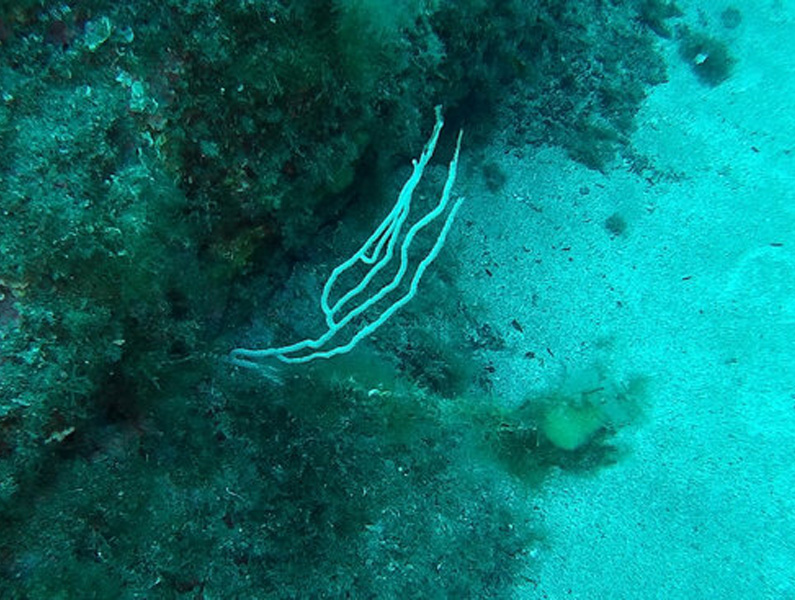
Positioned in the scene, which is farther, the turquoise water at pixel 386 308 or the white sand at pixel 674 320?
the white sand at pixel 674 320

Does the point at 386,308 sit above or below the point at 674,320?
above

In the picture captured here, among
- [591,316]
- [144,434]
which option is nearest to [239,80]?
[144,434]

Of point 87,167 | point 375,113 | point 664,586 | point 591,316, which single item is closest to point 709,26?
point 591,316

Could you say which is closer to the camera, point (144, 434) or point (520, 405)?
point (144, 434)

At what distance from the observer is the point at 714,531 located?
381 centimetres

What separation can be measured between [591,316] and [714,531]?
5.72 feet

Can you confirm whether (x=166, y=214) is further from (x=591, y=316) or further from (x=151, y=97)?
(x=591, y=316)

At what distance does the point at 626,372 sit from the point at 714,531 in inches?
47.8

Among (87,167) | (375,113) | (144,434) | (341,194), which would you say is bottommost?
(144,434)

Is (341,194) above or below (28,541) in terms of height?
above

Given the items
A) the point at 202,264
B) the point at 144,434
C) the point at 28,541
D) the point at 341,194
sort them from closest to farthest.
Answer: the point at 28,541 < the point at 144,434 < the point at 202,264 < the point at 341,194

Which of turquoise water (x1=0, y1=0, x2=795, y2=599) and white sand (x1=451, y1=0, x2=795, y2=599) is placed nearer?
turquoise water (x1=0, y1=0, x2=795, y2=599)

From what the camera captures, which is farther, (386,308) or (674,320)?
(674,320)

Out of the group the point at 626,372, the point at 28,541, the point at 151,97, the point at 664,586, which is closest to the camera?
the point at 28,541
